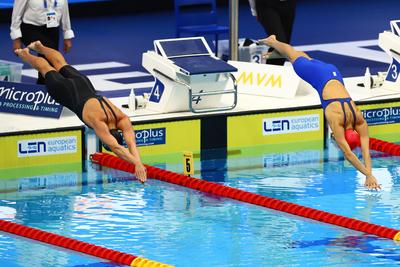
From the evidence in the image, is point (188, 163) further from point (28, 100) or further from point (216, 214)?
point (28, 100)

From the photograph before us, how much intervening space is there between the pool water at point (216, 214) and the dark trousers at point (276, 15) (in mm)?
1436

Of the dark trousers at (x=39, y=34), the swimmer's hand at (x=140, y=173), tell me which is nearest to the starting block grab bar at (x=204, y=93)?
the dark trousers at (x=39, y=34)

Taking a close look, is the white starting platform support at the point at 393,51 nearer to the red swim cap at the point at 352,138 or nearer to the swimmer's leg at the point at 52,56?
the red swim cap at the point at 352,138

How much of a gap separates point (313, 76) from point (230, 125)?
1719 millimetres

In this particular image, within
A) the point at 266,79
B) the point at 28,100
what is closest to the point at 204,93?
the point at 266,79

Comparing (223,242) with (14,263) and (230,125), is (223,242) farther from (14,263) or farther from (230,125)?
(230,125)

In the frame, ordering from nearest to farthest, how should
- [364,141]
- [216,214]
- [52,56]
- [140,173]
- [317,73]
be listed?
[140,173] < [364,141] < [216,214] < [317,73] < [52,56]

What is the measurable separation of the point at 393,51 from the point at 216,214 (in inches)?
138

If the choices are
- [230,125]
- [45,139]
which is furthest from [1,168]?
[230,125]

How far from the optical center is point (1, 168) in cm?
1155

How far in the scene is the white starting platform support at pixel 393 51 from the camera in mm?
13062

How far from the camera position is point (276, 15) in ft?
43.1

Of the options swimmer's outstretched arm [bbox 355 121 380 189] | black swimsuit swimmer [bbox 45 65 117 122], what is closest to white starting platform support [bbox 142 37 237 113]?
black swimsuit swimmer [bbox 45 65 117 122]

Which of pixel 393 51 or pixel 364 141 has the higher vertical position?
pixel 393 51
